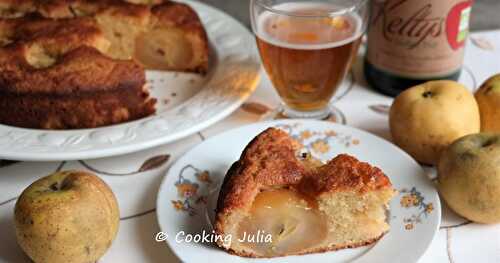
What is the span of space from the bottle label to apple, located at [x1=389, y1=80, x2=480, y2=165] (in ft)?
0.57

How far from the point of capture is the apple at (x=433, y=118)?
1.34 m

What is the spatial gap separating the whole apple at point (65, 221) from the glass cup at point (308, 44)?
575 mm

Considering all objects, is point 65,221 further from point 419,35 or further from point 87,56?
point 419,35

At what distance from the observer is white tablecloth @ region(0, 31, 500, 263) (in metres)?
1.17

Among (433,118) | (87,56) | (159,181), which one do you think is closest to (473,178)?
(433,118)

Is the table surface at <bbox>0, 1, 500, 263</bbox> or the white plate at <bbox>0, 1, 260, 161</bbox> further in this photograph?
the white plate at <bbox>0, 1, 260, 161</bbox>

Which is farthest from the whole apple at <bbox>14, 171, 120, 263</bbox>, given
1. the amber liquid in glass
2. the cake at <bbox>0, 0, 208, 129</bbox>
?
the amber liquid in glass

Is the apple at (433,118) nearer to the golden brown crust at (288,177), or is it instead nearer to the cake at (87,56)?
the golden brown crust at (288,177)

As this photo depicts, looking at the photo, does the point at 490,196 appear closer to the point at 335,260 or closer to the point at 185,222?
the point at 335,260

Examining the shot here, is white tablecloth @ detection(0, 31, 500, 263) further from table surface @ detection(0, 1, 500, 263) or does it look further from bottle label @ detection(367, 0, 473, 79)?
bottle label @ detection(367, 0, 473, 79)

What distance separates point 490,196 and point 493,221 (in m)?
0.07

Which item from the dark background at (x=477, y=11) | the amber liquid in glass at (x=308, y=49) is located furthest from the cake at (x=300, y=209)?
the dark background at (x=477, y=11)

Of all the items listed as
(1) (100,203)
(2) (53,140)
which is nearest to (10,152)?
(2) (53,140)

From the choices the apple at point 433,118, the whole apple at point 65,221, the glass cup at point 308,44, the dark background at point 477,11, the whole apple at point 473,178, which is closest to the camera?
the whole apple at point 65,221
